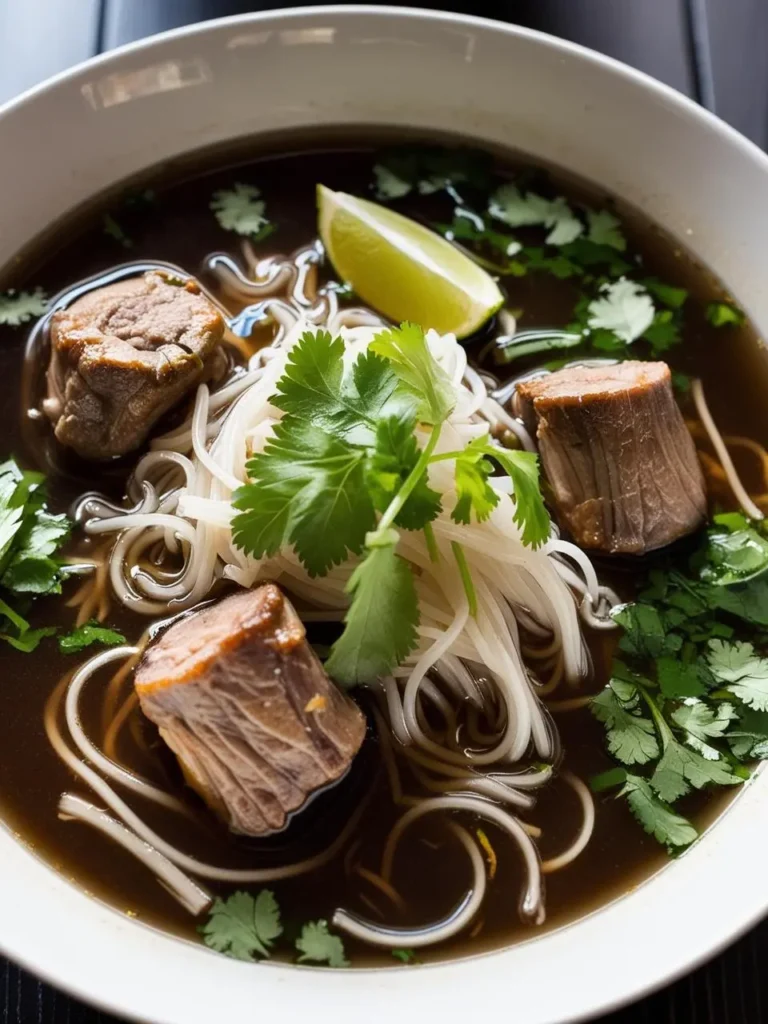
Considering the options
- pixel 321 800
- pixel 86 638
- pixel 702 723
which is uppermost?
pixel 86 638

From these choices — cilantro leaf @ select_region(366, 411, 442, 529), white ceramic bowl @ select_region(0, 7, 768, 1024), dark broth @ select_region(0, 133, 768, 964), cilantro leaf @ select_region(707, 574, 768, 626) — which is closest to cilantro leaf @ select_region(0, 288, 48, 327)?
dark broth @ select_region(0, 133, 768, 964)

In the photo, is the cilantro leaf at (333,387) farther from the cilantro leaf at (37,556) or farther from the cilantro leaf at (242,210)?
the cilantro leaf at (242,210)

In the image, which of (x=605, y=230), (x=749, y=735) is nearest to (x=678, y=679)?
(x=749, y=735)

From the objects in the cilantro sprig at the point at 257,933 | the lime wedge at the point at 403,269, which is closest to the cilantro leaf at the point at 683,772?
the cilantro sprig at the point at 257,933

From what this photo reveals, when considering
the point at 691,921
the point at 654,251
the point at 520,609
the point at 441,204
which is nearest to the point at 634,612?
the point at 520,609

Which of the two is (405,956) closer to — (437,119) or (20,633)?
(20,633)

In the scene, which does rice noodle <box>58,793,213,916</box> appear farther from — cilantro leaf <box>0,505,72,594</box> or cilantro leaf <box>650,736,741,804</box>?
cilantro leaf <box>650,736,741,804</box>

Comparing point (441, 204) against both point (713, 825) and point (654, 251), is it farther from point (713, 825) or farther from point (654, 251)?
point (713, 825)
